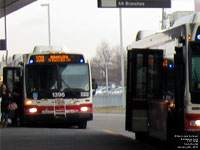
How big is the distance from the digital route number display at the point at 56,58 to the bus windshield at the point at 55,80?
7.7 inches

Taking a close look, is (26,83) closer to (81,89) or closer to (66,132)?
(81,89)

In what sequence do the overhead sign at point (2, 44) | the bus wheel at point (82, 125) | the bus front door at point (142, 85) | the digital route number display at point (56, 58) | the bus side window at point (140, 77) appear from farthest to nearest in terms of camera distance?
the overhead sign at point (2, 44) < the bus wheel at point (82, 125) < the digital route number display at point (56, 58) < the bus side window at point (140, 77) < the bus front door at point (142, 85)

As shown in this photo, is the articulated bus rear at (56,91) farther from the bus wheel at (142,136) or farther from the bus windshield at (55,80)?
the bus wheel at (142,136)

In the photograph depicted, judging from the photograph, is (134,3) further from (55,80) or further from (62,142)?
(55,80)

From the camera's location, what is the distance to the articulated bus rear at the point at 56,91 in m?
21.8

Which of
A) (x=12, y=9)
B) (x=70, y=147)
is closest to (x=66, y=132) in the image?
(x=70, y=147)

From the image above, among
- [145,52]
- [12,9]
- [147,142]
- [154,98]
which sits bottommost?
[147,142]

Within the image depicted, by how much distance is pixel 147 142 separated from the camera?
1648 cm

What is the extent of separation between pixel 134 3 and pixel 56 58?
5379 millimetres

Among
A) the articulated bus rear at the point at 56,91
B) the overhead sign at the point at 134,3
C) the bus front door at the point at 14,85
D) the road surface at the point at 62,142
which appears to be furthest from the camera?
the bus front door at the point at 14,85

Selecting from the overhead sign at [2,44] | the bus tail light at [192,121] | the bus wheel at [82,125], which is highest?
the overhead sign at [2,44]

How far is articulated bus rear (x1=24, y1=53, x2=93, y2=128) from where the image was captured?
21.8 meters

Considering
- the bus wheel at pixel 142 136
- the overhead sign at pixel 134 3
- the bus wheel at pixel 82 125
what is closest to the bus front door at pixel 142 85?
the bus wheel at pixel 142 136

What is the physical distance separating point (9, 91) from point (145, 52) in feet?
31.2
